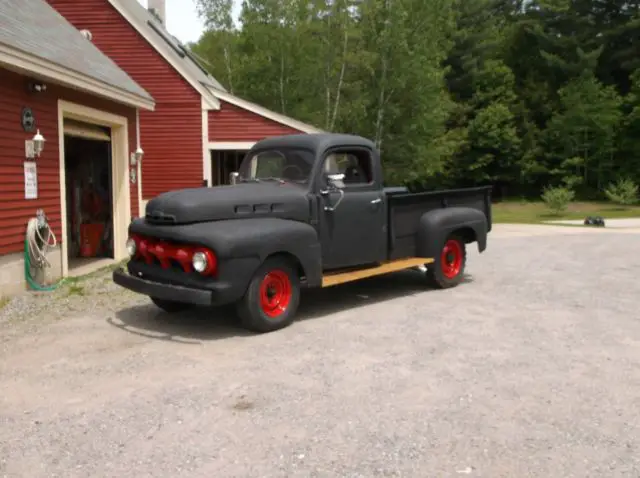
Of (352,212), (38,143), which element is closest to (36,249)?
(38,143)

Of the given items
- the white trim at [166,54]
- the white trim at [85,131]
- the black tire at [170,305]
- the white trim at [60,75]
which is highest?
the white trim at [166,54]

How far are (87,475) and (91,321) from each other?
3.96 meters

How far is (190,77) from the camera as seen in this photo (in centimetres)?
1727

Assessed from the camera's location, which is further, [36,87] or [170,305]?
[36,87]

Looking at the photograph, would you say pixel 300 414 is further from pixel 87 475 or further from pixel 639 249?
pixel 639 249

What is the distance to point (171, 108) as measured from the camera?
57.0 ft

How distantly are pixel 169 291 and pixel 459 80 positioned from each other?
45292 millimetres

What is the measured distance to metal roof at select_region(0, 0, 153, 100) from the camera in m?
8.96

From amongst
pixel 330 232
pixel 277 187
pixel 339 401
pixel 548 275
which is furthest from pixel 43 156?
pixel 548 275

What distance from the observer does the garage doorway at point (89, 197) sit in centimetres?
1272

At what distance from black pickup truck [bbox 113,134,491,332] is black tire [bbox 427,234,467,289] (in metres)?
0.02

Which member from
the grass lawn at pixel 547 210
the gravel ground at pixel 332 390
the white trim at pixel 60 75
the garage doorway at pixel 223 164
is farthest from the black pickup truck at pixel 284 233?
the grass lawn at pixel 547 210

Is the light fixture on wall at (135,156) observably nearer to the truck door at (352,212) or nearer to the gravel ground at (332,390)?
the gravel ground at (332,390)

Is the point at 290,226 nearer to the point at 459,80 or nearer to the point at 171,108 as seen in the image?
the point at 171,108
